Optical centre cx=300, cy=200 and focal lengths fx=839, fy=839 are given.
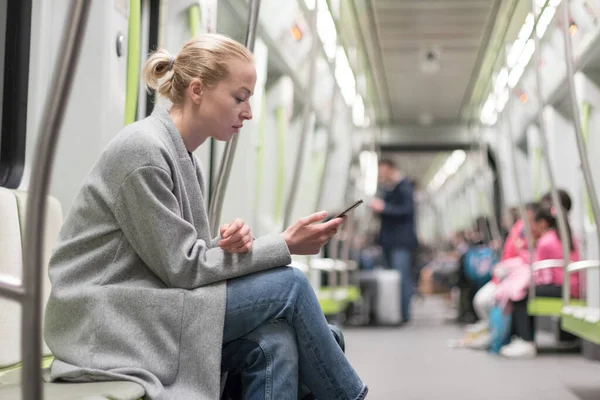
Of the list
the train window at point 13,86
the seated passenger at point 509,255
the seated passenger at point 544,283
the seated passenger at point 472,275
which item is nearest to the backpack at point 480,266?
the seated passenger at point 472,275

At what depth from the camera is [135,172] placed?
1845mm

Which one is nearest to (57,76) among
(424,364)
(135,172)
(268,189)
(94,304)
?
(135,172)

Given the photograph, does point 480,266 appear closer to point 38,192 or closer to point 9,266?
point 9,266

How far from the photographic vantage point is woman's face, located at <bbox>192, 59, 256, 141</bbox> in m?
2.07

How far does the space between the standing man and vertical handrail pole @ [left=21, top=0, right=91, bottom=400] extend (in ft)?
23.9

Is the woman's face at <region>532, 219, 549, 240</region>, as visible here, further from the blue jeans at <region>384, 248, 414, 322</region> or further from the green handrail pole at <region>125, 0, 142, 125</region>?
the green handrail pole at <region>125, 0, 142, 125</region>

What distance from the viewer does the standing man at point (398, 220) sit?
8.59 metres

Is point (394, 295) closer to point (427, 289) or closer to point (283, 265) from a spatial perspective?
point (283, 265)

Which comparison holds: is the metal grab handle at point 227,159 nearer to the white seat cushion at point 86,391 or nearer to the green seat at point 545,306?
the white seat cushion at point 86,391

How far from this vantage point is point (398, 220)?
8.66 meters

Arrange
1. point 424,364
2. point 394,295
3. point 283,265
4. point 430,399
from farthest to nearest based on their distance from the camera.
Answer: point 394,295 < point 424,364 < point 430,399 < point 283,265

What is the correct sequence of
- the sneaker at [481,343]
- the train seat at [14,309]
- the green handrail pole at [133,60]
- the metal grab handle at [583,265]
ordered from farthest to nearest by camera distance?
1. the sneaker at [481,343]
2. the metal grab handle at [583,265]
3. the green handrail pole at [133,60]
4. the train seat at [14,309]

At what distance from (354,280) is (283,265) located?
7119 millimetres

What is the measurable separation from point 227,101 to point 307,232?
380 mm
